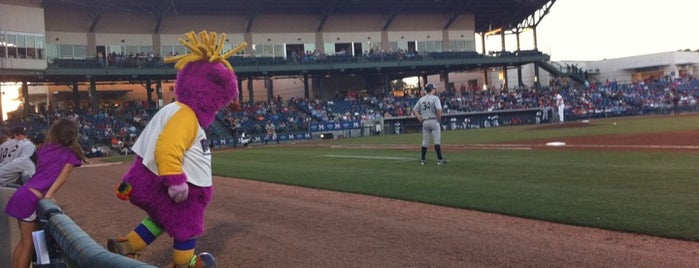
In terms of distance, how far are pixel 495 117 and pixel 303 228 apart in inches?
1543

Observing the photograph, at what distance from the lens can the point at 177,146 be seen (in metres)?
3.90

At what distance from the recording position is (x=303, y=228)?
7.05m

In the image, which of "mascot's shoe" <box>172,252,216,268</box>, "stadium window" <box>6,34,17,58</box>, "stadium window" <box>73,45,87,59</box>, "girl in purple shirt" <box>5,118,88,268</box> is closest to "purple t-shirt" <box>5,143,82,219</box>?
"girl in purple shirt" <box>5,118,88,268</box>

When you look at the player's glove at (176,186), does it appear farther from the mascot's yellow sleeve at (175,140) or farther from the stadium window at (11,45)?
the stadium window at (11,45)

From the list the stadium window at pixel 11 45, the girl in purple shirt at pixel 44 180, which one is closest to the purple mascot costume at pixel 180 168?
the girl in purple shirt at pixel 44 180

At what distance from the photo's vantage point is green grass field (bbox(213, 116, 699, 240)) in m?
6.55

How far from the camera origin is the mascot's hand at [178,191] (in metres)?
3.77

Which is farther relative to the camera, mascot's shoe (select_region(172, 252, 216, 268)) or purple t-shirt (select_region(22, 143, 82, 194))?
purple t-shirt (select_region(22, 143, 82, 194))

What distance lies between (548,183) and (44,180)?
736 cm

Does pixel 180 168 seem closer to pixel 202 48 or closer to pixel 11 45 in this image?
pixel 202 48

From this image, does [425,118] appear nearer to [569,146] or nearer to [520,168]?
[520,168]

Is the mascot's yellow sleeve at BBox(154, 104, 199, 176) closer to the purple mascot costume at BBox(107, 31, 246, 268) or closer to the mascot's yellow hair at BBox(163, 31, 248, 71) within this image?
the purple mascot costume at BBox(107, 31, 246, 268)

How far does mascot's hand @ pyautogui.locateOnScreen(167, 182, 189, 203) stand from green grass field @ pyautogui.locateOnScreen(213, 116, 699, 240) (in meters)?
4.50

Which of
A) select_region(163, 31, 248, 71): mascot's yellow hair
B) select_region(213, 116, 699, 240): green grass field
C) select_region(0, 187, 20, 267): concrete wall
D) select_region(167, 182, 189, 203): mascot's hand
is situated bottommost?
select_region(213, 116, 699, 240): green grass field
